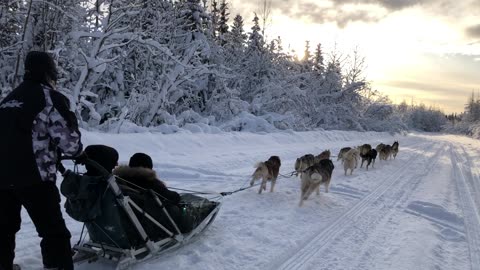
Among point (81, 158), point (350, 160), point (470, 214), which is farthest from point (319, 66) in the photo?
point (81, 158)

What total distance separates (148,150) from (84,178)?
25.3 feet

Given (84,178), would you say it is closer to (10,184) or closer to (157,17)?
(10,184)

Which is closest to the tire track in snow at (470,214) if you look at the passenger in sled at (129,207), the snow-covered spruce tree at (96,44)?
the passenger in sled at (129,207)

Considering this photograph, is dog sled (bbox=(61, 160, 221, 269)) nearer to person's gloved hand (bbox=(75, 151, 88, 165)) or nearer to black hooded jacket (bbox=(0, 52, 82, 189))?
person's gloved hand (bbox=(75, 151, 88, 165))

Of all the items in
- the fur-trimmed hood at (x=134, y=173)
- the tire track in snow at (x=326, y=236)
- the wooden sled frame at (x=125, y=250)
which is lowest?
the tire track in snow at (x=326, y=236)

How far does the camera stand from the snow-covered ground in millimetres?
4574

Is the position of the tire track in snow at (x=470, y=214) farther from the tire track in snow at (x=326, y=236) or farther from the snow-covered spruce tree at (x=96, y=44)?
the snow-covered spruce tree at (x=96, y=44)

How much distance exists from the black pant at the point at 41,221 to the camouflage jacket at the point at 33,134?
0.12 m

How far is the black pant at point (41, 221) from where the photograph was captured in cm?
310

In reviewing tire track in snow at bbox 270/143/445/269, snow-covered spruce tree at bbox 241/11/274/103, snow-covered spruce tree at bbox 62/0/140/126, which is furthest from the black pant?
snow-covered spruce tree at bbox 241/11/274/103

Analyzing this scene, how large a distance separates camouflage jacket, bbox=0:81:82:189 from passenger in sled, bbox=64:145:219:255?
0.40 m

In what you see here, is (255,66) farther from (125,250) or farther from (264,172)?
(125,250)

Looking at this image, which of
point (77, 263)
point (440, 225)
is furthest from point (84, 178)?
point (440, 225)

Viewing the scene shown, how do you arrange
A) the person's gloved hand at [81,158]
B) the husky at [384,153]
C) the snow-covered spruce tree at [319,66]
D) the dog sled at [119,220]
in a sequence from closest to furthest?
the person's gloved hand at [81,158] → the dog sled at [119,220] → the husky at [384,153] → the snow-covered spruce tree at [319,66]
